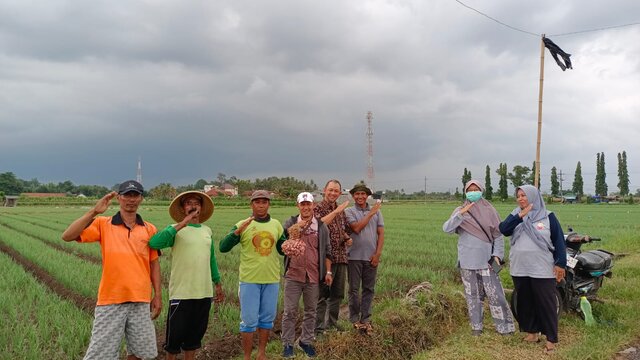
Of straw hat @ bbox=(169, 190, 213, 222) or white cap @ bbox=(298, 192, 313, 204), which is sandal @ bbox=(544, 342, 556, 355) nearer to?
white cap @ bbox=(298, 192, 313, 204)

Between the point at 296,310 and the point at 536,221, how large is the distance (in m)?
2.73

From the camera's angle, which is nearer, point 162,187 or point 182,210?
point 182,210

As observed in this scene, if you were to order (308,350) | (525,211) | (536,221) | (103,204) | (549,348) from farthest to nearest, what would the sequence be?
(536,221) → (525,211) → (549,348) → (308,350) → (103,204)

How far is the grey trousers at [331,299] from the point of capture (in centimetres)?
464

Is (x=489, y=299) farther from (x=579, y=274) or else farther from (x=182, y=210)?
(x=182, y=210)

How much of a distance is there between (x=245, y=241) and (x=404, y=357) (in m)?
2.02

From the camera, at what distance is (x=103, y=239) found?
3.11 meters

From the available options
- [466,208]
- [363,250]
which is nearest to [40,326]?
[363,250]

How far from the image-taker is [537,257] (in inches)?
176

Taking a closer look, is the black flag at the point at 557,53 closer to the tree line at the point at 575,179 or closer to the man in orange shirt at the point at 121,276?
the man in orange shirt at the point at 121,276

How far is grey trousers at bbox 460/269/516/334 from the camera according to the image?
471 cm

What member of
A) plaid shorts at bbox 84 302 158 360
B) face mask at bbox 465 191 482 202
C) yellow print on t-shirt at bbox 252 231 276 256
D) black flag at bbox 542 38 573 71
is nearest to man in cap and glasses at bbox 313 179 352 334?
yellow print on t-shirt at bbox 252 231 276 256

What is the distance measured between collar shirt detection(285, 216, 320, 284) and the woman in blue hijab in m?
2.09

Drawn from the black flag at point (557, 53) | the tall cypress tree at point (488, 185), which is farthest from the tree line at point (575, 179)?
the black flag at point (557, 53)
